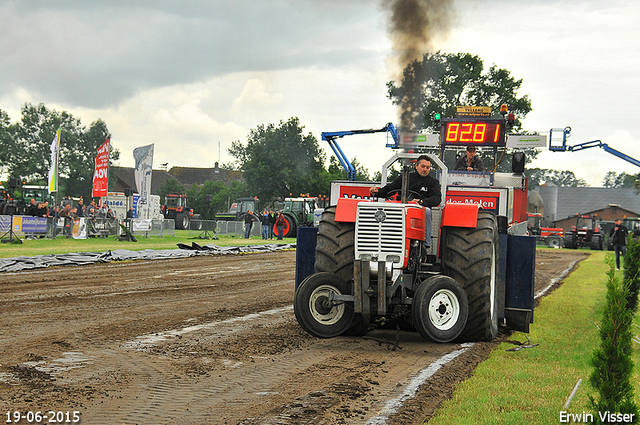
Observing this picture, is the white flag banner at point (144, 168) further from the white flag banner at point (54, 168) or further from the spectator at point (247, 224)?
the spectator at point (247, 224)

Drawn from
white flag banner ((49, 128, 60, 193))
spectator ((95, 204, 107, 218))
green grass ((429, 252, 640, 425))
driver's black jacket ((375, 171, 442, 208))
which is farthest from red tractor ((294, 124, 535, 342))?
spectator ((95, 204, 107, 218))

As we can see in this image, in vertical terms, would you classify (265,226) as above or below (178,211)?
below

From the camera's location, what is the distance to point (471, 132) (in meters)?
12.4

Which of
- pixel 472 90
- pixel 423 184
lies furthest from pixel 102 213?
pixel 472 90

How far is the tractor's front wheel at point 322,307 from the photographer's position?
287 inches

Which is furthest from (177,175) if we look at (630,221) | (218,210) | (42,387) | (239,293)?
(42,387)

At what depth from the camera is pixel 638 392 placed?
5.54 metres

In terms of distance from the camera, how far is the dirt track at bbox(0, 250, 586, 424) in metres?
4.69

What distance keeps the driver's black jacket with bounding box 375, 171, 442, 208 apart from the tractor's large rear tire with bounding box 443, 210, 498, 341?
0.42 meters

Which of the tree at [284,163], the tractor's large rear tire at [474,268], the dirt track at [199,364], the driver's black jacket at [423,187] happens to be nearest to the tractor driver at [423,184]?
the driver's black jacket at [423,187]

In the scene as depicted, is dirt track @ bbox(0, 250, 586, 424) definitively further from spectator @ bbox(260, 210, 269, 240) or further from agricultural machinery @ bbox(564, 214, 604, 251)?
agricultural machinery @ bbox(564, 214, 604, 251)

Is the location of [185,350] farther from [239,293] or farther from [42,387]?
[239,293]

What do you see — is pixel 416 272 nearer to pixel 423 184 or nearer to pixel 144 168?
pixel 423 184

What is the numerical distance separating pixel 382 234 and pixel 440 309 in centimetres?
104
